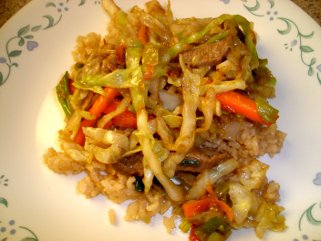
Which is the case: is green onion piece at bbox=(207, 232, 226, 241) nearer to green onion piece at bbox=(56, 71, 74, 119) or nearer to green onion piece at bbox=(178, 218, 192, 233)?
green onion piece at bbox=(178, 218, 192, 233)

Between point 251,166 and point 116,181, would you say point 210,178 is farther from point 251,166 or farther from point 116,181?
point 116,181

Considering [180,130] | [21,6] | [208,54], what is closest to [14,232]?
[180,130]

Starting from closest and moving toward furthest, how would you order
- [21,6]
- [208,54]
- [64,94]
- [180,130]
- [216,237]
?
[216,237] < [180,130] < [208,54] < [64,94] < [21,6]

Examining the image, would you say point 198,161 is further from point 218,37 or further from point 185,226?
point 218,37

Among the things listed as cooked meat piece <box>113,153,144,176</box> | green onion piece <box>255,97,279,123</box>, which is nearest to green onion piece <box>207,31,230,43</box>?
green onion piece <box>255,97,279,123</box>

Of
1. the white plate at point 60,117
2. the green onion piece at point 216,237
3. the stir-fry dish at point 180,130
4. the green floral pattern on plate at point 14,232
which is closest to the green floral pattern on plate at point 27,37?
the white plate at point 60,117

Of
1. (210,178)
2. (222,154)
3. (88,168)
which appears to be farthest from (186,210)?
(88,168)
